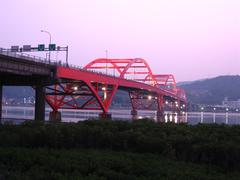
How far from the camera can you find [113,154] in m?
19.9

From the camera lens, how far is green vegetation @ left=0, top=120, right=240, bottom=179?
1552 cm

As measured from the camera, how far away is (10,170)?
15102mm

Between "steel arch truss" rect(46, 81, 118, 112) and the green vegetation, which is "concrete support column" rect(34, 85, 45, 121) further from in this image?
the green vegetation

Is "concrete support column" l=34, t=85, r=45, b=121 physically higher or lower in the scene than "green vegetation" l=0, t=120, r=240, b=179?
higher

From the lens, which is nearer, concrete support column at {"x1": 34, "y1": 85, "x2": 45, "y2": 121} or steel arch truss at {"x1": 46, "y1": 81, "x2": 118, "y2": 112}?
concrete support column at {"x1": 34, "y1": 85, "x2": 45, "y2": 121}

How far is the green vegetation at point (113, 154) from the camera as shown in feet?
50.9

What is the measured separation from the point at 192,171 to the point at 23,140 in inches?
366

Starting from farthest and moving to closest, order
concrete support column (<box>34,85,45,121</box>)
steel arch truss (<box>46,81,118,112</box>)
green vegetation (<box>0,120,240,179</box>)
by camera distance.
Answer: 1. steel arch truss (<box>46,81,118,112</box>)
2. concrete support column (<box>34,85,45,121</box>)
3. green vegetation (<box>0,120,240,179</box>)

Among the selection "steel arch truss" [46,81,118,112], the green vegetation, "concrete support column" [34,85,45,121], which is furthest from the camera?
"steel arch truss" [46,81,118,112]

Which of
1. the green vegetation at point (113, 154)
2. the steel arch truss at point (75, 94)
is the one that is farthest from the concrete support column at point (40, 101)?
the green vegetation at point (113, 154)

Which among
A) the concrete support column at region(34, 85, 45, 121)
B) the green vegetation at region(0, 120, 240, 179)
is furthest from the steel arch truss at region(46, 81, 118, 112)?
the green vegetation at region(0, 120, 240, 179)

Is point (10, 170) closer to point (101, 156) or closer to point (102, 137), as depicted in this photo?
point (101, 156)

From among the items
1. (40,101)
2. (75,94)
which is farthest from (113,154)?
(75,94)

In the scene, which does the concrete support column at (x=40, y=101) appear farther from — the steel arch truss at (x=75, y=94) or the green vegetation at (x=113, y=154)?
the green vegetation at (x=113, y=154)
